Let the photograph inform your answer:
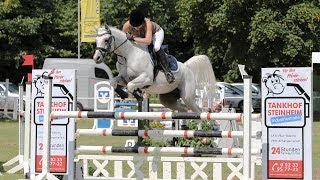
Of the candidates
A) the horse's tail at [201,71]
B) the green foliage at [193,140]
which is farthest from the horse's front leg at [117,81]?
the green foliage at [193,140]

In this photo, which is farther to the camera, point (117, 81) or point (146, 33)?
point (146, 33)

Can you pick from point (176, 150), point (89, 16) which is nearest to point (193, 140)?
point (176, 150)

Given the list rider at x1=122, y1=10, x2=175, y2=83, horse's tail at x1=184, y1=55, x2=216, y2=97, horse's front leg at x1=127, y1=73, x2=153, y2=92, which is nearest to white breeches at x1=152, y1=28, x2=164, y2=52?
rider at x1=122, y1=10, x2=175, y2=83

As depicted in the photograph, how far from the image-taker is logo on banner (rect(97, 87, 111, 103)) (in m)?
20.1

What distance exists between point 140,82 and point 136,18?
75 centimetres

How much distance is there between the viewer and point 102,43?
8406mm

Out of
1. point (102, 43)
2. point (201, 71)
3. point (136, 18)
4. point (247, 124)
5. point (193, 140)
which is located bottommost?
point (193, 140)

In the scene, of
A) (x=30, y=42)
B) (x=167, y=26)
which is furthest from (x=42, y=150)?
(x=167, y=26)

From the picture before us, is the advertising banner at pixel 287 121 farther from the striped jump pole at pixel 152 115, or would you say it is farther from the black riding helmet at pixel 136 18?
the black riding helmet at pixel 136 18

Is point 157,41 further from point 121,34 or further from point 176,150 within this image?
point 176,150

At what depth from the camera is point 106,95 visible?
2036 centimetres

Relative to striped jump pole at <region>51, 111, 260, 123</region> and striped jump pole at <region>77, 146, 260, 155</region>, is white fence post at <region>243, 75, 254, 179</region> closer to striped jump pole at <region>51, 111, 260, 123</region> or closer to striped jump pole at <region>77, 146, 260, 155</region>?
striped jump pole at <region>51, 111, 260, 123</region>

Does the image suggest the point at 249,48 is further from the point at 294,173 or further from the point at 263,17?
the point at 294,173

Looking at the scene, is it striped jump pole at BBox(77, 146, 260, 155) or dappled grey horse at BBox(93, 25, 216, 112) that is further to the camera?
dappled grey horse at BBox(93, 25, 216, 112)
